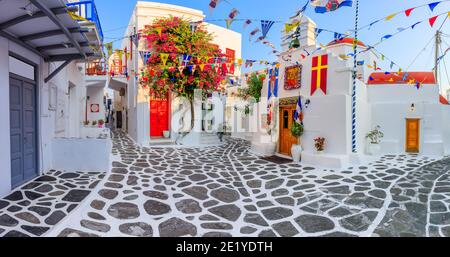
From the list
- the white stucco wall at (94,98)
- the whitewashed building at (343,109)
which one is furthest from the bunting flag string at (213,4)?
the white stucco wall at (94,98)

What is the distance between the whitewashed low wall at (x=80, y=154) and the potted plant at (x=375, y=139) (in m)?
10.3

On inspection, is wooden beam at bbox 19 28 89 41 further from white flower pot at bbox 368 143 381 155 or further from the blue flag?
white flower pot at bbox 368 143 381 155

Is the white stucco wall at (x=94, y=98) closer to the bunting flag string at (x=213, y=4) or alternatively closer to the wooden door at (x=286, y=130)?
the wooden door at (x=286, y=130)

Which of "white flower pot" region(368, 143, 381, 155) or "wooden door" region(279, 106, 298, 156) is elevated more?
"wooden door" region(279, 106, 298, 156)

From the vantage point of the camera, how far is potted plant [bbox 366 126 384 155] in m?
10.2

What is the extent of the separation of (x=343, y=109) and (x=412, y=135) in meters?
5.40

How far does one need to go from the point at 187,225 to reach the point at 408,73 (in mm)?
13468

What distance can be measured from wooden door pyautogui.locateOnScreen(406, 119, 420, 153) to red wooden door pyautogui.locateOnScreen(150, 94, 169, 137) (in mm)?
11997

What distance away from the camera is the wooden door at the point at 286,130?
953cm

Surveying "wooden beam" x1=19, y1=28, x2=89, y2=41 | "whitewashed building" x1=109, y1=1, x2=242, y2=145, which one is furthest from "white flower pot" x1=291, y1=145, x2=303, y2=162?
"wooden beam" x1=19, y1=28, x2=89, y2=41

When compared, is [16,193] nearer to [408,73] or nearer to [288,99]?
[288,99]

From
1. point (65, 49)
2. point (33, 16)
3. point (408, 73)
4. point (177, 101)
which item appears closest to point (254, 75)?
point (177, 101)

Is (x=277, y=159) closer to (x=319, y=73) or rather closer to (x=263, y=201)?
(x=319, y=73)
